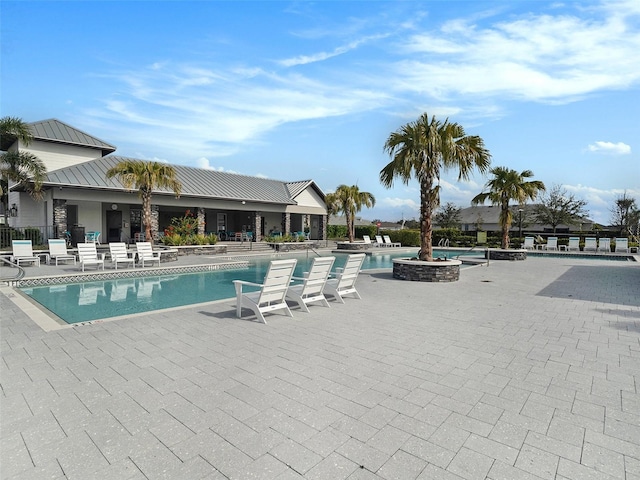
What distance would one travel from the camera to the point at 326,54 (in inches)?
488

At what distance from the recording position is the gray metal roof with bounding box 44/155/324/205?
21.4 m

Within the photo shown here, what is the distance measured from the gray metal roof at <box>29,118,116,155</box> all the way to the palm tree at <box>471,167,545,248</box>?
24.4 meters

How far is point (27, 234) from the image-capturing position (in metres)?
20.0

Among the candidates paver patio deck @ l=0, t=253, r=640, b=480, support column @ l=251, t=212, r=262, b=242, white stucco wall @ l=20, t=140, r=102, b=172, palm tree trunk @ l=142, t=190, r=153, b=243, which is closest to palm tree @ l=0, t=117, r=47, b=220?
white stucco wall @ l=20, t=140, r=102, b=172

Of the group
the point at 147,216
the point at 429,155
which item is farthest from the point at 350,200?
the point at 429,155

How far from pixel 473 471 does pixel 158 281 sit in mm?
12381

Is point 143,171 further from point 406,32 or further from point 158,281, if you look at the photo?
point 406,32

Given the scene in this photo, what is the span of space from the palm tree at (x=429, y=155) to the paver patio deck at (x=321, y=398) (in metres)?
6.78

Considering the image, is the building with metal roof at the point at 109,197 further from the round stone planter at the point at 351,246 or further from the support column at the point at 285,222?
the round stone planter at the point at 351,246

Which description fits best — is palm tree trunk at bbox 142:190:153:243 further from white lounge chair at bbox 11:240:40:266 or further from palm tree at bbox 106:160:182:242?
white lounge chair at bbox 11:240:40:266

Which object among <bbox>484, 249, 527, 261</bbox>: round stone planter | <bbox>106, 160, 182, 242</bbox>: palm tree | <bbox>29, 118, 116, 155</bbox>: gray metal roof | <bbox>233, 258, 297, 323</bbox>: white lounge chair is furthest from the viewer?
<bbox>29, 118, 116, 155</bbox>: gray metal roof

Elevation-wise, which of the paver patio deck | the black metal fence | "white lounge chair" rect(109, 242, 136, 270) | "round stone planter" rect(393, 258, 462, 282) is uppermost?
the black metal fence

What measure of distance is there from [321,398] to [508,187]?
18.5 meters

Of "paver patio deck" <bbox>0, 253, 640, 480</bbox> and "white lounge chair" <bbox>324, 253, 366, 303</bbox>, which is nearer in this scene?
"paver patio deck" <bbox>0, 253, 640, 480</bbox>
